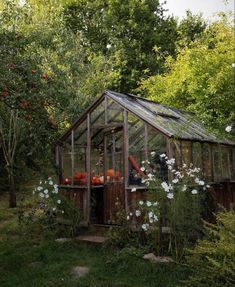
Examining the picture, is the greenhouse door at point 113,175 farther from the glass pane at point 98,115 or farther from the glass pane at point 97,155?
the glass pane at point 98,115

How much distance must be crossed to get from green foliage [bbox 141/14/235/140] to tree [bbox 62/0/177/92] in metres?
7.62

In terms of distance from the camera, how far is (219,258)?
6121 millimetres

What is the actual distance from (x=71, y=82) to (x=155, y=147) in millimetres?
9639

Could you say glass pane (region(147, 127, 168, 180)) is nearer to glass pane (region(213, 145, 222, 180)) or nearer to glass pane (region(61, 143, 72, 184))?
glass pane (region(213, 145, 222, 180))

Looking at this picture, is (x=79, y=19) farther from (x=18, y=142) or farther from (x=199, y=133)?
(x=199, y=133)

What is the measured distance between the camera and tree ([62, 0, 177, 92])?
2638 cm

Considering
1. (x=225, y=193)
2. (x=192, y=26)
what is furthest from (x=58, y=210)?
(x=192, y=26)

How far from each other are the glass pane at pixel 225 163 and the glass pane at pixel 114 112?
375cm

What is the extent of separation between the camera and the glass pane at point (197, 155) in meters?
10.9

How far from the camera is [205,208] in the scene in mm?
9789

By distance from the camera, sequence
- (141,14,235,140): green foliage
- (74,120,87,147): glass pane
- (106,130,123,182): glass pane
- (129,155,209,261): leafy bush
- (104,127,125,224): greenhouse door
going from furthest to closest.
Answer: (74,120,87,147): glass pane
(106,130,123,182): glass pane
(104,127,125,224): greenhouse door
(141,14,235,140): green foliage
(129,155,209,261): leafy bush

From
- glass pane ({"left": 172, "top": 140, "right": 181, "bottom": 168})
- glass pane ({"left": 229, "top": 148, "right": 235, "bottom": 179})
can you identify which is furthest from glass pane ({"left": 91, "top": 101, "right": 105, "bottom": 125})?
glass pane ({"left": 229, "top": 148, "right": 235, "bottom": 179})

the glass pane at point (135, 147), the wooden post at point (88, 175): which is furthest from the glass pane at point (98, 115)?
the glass pane at point (135, 147)

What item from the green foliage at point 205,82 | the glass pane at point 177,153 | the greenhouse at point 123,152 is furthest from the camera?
the greenhouse at point 123,152
